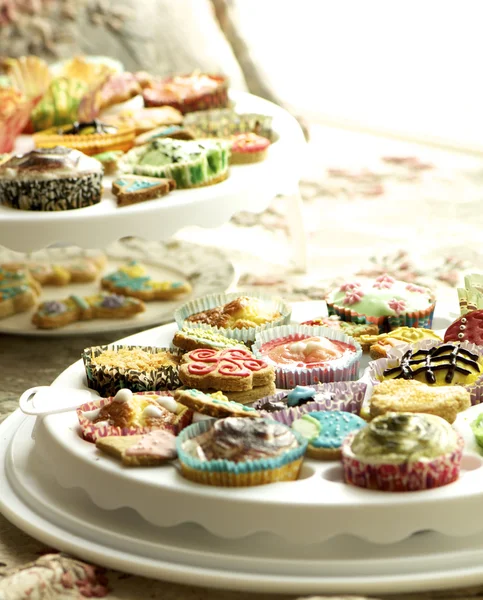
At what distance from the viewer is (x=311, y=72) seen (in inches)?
311

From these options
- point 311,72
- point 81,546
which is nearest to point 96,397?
point 81,546

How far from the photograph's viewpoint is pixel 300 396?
2.49 m

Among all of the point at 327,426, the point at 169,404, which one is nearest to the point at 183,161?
the point at 169,404

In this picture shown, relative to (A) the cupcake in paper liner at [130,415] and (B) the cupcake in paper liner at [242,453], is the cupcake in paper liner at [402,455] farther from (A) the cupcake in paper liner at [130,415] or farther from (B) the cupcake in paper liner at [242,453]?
(A) the cupcake in paper liner at [130,415]

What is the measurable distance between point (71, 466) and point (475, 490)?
2.86 feet

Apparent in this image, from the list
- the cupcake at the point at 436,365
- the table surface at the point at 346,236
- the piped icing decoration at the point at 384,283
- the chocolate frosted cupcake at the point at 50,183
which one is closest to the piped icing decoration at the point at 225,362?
the cupcake at the point at 436,365

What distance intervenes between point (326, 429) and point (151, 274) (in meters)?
2.23

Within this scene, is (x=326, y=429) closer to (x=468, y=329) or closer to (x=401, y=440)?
(x=401, y=440)

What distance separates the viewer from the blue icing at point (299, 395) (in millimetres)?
2492

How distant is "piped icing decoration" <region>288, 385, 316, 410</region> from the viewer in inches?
98.1

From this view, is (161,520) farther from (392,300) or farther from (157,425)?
(392,300)

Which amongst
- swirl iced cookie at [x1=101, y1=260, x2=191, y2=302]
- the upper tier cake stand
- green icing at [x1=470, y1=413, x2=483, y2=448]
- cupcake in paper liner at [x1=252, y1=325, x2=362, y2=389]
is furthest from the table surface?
green icing at [x1=470, y1=413, x2=483, y2=448]

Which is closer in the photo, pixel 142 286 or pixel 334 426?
pixel 334 426

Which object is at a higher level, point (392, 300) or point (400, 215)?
point (392, 300)
